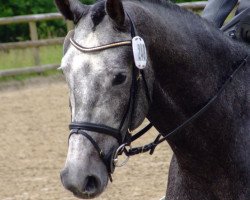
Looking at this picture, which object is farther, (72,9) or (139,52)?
(72,9)

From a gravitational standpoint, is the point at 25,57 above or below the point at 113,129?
below

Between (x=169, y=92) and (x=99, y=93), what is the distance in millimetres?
489

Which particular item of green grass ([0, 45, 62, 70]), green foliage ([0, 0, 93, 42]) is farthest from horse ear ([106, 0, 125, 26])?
green foliage ([0, 0, 93, 42])

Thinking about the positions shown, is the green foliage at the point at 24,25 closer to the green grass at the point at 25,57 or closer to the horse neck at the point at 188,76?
the green grass at the point at 25,57

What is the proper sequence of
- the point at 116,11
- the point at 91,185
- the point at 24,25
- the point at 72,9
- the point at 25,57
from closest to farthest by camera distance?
1. the point at 91,185
2. the point at 116,11
3. the point at 72,9
4. the point at 25,57
5. the point at 24,25

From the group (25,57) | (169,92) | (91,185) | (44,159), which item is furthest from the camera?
(25,57)

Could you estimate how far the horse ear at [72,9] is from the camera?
3.49m

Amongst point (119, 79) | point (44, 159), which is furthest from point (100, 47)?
point (44, 159)

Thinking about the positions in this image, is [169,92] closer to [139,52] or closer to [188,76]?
[188,76]

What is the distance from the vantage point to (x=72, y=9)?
350cm

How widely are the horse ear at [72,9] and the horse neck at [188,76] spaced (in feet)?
Answer: 0.86

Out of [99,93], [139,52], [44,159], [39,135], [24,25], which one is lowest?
[24,25]

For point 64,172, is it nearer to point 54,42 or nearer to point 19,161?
point 19,161

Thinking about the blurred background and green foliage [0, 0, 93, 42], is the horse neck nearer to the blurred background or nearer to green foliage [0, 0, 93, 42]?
the blurred background
